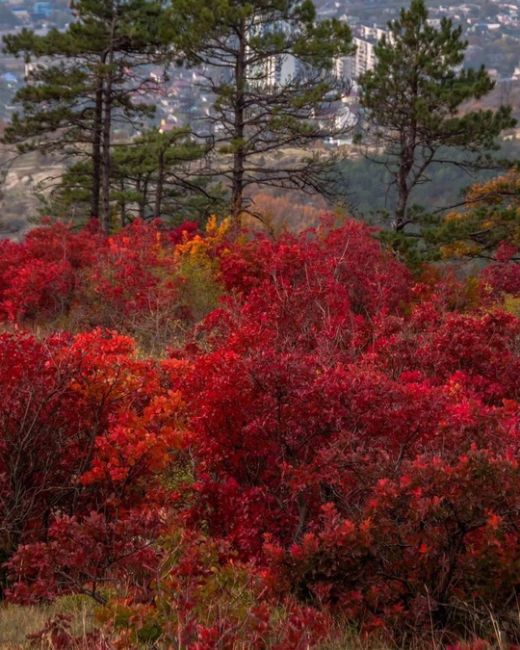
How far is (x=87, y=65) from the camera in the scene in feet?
72.8

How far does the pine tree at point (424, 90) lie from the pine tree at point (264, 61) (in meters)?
1.22

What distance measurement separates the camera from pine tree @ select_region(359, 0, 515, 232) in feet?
65.4

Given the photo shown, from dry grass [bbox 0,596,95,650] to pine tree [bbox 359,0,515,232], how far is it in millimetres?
16661

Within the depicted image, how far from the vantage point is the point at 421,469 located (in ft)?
13.8

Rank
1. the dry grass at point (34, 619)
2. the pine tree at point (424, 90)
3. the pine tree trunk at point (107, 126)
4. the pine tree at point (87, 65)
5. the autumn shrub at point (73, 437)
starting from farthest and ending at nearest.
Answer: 1. the pine tree trunk at point (107, 126)
2. the pine tree at point (87, 65)
3. the pine tree at point (424, 90)
4. the autumn shrub at point (73, 437)
5. the dry grass at point (34, 619)

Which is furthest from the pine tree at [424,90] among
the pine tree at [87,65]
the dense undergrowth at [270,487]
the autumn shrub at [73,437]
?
the autumn shrub at [73,437]

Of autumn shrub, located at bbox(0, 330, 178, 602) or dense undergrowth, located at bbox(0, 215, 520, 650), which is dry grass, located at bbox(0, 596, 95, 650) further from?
autumn shrub, located at bbox(0, 330, 178, 602)

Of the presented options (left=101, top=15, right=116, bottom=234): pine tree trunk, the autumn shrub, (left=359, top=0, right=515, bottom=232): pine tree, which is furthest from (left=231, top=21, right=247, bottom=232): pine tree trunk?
the autumn shrub

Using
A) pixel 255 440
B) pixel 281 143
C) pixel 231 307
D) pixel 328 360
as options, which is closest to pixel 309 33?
pixel 281 143

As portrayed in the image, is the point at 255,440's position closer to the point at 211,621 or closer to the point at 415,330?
the point at 211,621

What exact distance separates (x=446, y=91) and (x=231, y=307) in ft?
33.7

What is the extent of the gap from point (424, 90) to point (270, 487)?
16.2 meters

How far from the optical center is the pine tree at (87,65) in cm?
2220

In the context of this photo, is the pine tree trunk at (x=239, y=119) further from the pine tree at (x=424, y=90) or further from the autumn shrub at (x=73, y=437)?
the autumn shrub at (x=73, y=437)
